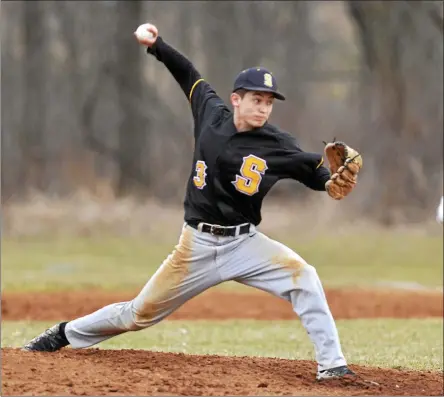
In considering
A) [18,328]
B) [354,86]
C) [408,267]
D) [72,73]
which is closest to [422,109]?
[354,86]

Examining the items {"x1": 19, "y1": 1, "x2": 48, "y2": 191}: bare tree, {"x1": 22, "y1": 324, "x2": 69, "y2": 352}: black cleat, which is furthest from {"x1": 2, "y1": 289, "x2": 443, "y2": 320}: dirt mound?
{"x1": 19, "y1": 1, "x2": 48, "y2": 191}: bare tree

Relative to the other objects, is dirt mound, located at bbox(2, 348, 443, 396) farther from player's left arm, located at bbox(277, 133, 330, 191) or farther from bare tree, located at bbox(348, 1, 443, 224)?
bare tree, located at bbox(348, 1, 443, 224)

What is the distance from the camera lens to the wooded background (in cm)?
2738

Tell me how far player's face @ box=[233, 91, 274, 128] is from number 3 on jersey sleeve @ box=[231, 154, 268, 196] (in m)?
0.22

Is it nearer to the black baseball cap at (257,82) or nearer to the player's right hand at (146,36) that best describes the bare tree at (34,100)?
the player's right hand at (146,36)

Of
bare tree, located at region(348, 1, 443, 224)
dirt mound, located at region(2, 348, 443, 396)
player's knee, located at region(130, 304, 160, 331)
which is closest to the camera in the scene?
dirt mound, located at region(2, 348, 443, 396)

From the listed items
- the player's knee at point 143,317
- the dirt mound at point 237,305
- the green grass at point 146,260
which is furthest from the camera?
the green grass at point 146,260

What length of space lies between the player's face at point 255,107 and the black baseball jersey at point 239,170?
0.09 meters

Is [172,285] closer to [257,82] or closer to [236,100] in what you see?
[236,100]

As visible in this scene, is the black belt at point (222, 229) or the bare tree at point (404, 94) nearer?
the black belt at point (222, 229)

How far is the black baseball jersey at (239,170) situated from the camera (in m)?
6.17

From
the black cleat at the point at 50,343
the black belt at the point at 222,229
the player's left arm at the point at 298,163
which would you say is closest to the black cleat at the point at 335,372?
the black belt at the point at 222,229

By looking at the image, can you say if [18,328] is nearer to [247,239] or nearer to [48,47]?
[247,239]

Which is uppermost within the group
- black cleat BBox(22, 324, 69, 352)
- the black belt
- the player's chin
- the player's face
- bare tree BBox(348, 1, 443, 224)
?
bare tree BBox(348, 1, 443, 224)
